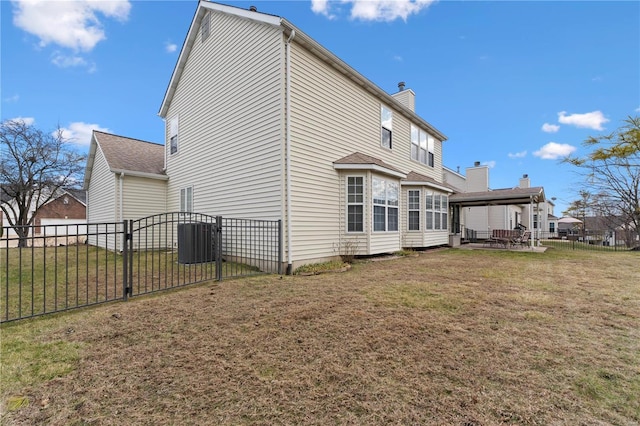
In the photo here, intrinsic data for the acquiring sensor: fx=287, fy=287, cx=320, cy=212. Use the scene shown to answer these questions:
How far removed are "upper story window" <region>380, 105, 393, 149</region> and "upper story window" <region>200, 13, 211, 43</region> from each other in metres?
7.29

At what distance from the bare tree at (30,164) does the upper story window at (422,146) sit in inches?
961

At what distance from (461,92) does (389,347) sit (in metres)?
16.7

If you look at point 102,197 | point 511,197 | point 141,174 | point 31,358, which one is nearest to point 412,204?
point 511,197

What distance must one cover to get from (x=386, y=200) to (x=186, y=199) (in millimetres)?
8209

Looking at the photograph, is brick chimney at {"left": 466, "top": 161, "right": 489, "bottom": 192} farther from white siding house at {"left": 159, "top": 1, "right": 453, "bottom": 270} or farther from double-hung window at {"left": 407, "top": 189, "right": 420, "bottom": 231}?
white siding house at {"left": 159, "top": 1, "right": 453, "bottom": 270}

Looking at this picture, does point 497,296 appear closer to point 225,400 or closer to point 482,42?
point 225,400

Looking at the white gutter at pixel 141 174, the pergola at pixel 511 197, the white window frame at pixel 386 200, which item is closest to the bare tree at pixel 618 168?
the pergola at pixel 511 197

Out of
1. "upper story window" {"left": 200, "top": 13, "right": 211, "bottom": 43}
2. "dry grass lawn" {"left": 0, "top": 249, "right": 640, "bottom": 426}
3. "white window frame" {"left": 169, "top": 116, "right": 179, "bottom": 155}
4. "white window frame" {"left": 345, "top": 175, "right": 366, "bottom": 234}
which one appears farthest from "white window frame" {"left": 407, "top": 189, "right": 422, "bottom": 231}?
"white window frame" {"left": 169, "top": 116, "right": 179, "bottom": 155}

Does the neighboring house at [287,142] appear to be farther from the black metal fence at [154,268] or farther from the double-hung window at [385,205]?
the black metal fence at [154,268]

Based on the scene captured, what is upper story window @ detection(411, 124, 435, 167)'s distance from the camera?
1436 centimetres

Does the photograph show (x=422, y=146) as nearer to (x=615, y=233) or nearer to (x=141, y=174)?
(x=141, y=174)

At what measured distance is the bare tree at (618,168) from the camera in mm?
16953

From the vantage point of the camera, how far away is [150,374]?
2.66 m

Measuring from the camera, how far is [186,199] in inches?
476
